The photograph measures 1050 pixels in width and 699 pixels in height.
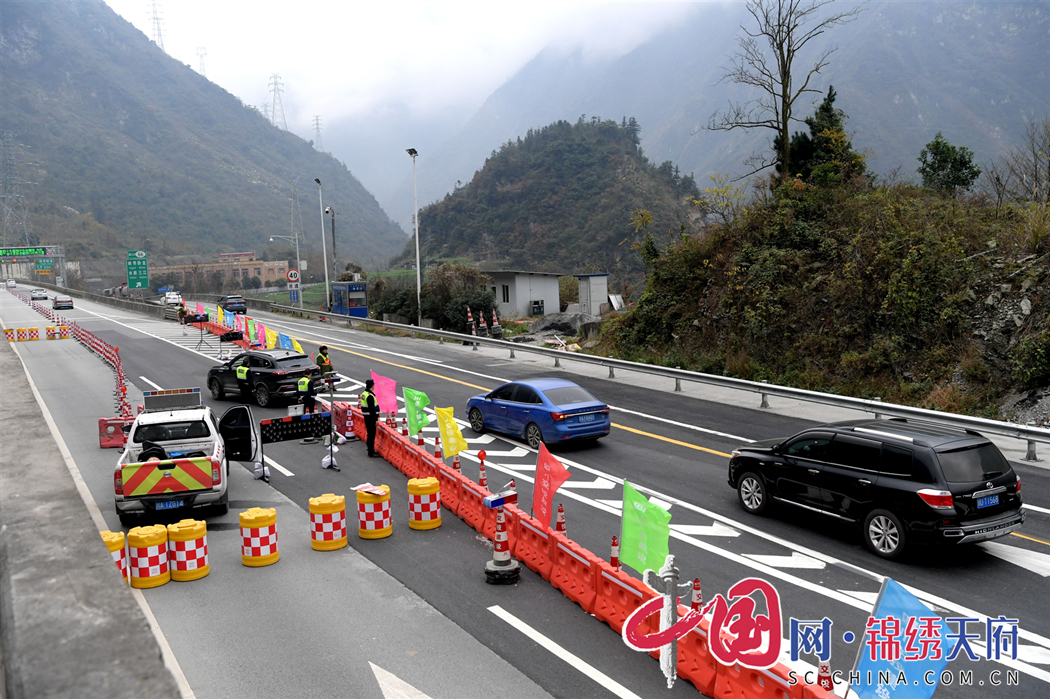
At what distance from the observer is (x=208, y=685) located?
695 centimetres

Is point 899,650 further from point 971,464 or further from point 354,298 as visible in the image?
point 354,298

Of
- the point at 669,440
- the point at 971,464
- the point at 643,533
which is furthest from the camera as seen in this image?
the point at 669,440

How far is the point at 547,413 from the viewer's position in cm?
1566

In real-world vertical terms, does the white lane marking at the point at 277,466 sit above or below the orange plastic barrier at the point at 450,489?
below

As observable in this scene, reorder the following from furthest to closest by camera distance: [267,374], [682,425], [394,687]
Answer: [267,374] < [682,425] < [394,687]

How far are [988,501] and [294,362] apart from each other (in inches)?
710

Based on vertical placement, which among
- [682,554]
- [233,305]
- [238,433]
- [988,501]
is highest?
[233,305]

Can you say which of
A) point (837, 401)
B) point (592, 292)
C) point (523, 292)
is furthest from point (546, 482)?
point (523, 292)

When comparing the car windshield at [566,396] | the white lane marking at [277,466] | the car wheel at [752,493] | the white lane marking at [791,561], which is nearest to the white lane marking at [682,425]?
the car windshield at [566,396]

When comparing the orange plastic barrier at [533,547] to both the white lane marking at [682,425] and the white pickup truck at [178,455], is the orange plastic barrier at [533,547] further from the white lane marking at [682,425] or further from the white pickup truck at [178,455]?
the white lane marking at [682,425]

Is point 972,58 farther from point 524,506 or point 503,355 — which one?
point 524,506

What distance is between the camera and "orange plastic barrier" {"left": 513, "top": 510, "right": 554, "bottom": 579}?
949cm

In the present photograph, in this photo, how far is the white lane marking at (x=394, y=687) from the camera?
22.1ft

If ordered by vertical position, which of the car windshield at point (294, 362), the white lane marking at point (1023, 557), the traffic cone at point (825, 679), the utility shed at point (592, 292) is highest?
the utility shed at point (592, 292)
